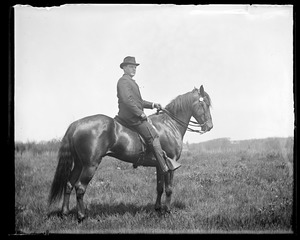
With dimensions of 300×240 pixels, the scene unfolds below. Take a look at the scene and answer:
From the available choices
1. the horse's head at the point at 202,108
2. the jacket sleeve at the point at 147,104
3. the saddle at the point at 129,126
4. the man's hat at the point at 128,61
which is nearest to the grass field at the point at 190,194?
the horse's head at the point at 202,108

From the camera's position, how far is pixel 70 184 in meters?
7.01

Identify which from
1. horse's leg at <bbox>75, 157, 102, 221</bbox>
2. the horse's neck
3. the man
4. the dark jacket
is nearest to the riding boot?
the man

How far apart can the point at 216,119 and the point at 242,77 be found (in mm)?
1032

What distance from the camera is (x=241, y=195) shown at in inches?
292

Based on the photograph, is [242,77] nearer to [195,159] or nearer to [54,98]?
[195,159]

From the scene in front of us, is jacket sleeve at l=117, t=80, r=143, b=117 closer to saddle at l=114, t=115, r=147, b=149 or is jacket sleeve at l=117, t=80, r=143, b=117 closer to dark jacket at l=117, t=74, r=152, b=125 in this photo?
dark jacket at l=117, t=74, r=152, b=125

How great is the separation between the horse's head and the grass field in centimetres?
42

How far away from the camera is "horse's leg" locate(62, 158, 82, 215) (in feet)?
23.0

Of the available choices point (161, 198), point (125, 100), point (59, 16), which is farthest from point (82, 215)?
point (59, 16)

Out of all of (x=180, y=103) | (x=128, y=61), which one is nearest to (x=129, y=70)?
(x=128, y=61)

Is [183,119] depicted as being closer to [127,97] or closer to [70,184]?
[127,97]

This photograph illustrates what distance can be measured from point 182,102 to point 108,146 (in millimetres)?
1803

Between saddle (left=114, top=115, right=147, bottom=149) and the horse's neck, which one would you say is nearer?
saddle (left=114, top=115, right=147, bottom=149)

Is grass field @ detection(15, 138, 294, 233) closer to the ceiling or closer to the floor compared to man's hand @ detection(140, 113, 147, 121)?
closer to the floor
